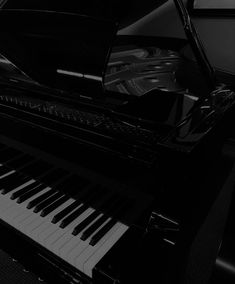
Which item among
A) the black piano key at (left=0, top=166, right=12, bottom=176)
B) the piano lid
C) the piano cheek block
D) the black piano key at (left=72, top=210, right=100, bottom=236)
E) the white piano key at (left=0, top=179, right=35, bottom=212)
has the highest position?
the piano lid

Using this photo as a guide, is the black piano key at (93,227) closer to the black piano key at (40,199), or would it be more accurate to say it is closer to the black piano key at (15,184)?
the black piano key at (40,199)

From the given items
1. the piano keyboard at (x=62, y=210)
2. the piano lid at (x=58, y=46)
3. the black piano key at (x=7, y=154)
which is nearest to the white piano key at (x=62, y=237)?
the piano keyboard at (x=62, y=210)

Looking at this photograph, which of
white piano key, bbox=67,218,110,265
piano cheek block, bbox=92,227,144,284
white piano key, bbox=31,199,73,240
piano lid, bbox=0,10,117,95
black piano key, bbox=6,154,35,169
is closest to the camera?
piano cheek block, bbox=92,227,144,284

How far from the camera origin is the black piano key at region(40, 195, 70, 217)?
1134 millimetres

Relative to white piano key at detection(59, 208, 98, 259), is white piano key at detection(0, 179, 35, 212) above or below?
below

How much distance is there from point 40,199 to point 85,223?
25 cm

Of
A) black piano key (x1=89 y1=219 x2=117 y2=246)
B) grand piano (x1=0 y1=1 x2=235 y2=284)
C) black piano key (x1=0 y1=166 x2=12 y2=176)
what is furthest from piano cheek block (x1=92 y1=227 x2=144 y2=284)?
black piano key (x1=0 y1=166 x2=12 y2=176)

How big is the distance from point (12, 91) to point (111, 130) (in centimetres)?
69

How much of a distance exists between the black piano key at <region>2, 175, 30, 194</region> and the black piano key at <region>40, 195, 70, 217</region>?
219 millimetres

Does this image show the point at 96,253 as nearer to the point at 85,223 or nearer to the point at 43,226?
the point at 85,223

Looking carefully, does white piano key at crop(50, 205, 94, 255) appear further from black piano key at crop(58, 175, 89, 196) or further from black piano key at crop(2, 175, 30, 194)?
black piano key at crop(2, 175, 30, 194)

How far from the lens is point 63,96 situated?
4.41 feet

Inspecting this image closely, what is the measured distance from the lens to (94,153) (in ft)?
3.41

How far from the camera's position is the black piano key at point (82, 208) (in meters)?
1.08
